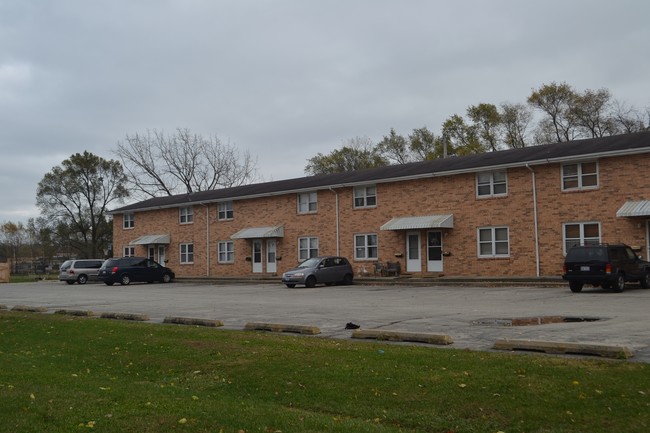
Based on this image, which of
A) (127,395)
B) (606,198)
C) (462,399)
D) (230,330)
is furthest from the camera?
(606,198)

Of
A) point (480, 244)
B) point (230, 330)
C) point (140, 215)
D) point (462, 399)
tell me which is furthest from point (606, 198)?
point (140, 215)

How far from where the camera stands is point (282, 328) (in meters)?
12.4

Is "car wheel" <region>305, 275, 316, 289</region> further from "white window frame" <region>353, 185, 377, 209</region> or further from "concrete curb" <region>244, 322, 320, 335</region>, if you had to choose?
"concrete curb" <region>244, 322, 320, 335</region>

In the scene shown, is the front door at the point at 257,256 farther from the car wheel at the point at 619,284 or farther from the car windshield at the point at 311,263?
the car wheel at the point at 619,284

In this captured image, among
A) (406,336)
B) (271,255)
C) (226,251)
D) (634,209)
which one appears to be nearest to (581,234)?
(634,209)

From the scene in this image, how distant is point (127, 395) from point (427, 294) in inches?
642

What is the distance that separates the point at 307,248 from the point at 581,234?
1548 cm

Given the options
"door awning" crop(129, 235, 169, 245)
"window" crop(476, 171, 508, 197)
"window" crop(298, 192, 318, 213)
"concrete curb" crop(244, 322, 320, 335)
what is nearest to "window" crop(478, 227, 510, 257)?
"window" crop(476, 171, 508, 197)

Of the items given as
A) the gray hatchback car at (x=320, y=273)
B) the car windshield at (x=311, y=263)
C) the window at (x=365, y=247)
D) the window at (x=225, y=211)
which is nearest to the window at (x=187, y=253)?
the window at (x=225, y=211)

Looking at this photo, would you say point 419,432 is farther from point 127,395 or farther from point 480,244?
point 480,244

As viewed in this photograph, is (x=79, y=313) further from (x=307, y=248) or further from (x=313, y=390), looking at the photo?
(x=307, y=248)

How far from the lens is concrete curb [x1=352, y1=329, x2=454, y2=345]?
998 centimetres

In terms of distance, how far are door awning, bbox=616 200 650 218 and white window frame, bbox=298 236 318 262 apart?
1663cm

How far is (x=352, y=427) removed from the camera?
5.53 m
